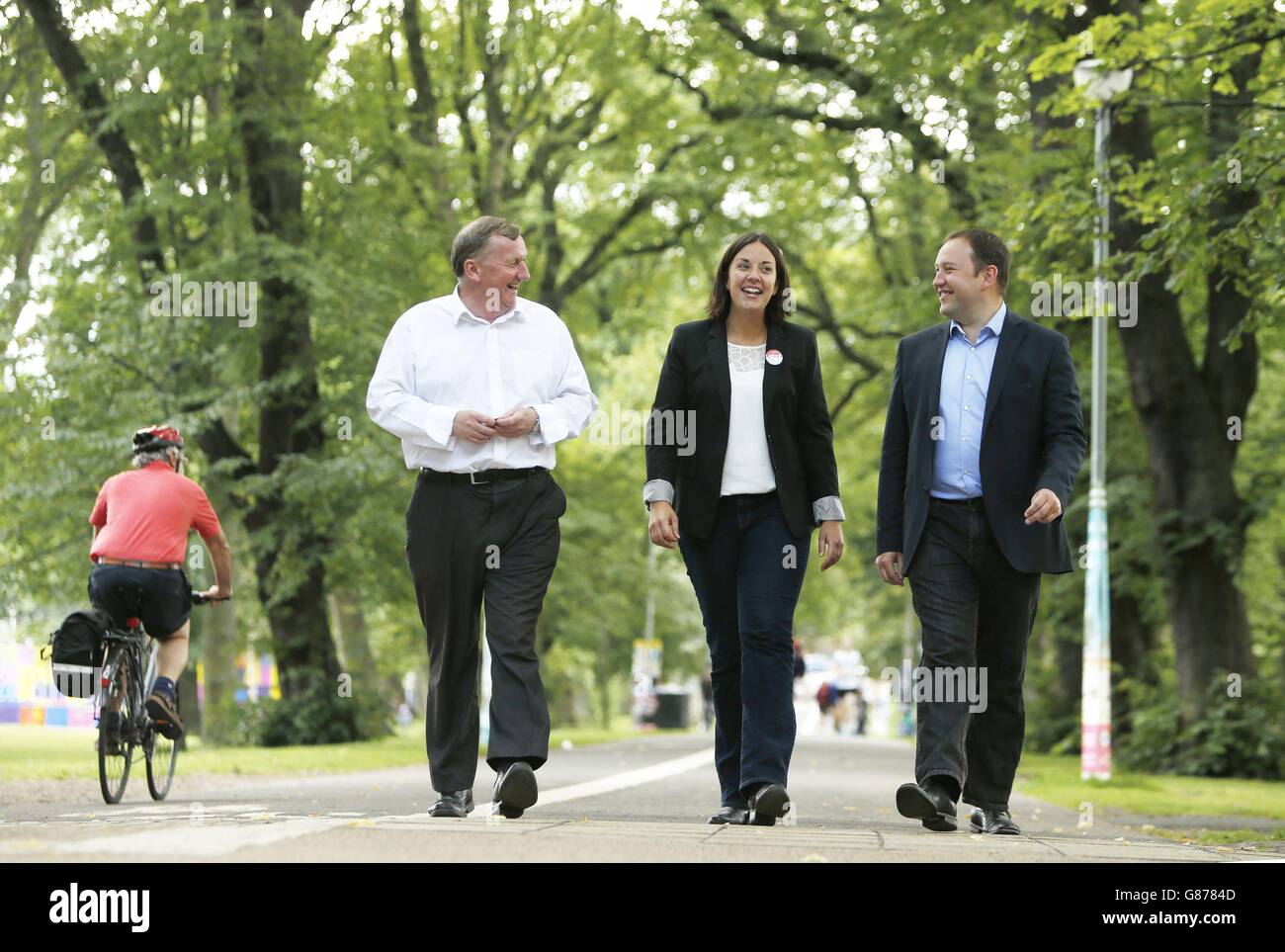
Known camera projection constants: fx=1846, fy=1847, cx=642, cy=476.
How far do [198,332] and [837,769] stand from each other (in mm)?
8809

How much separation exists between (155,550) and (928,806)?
15.9 feet

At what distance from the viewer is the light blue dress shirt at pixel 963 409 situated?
7305 millimetres

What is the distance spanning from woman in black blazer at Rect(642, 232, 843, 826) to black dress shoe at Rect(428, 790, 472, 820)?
101cm

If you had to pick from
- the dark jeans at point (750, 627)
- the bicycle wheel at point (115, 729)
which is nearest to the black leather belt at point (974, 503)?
the dark jeans at point (750, 627)

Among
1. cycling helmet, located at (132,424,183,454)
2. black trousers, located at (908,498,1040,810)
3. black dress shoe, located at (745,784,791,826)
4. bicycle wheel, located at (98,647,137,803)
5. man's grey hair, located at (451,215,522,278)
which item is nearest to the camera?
black dress shoe, located at (745,784,791,826)

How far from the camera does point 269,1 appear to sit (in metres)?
21.5

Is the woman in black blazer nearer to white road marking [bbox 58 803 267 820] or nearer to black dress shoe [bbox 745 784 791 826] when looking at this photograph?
black dress shoe [bbox 745 784 791 826]

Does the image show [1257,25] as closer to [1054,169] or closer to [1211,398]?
[1054,169]

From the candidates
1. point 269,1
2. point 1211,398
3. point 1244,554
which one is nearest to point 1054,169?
point 1211,398

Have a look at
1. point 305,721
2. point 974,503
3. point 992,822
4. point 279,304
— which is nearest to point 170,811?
point 992,822

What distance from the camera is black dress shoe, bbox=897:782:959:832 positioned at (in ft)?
22.6

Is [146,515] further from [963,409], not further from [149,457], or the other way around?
[963,409]

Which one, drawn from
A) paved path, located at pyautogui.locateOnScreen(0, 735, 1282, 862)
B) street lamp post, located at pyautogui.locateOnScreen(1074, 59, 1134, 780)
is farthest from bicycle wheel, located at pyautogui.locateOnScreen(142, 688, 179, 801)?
street lamp post, located at pyautogui.locateOnScreen(1074, 59, 1134, 780)
